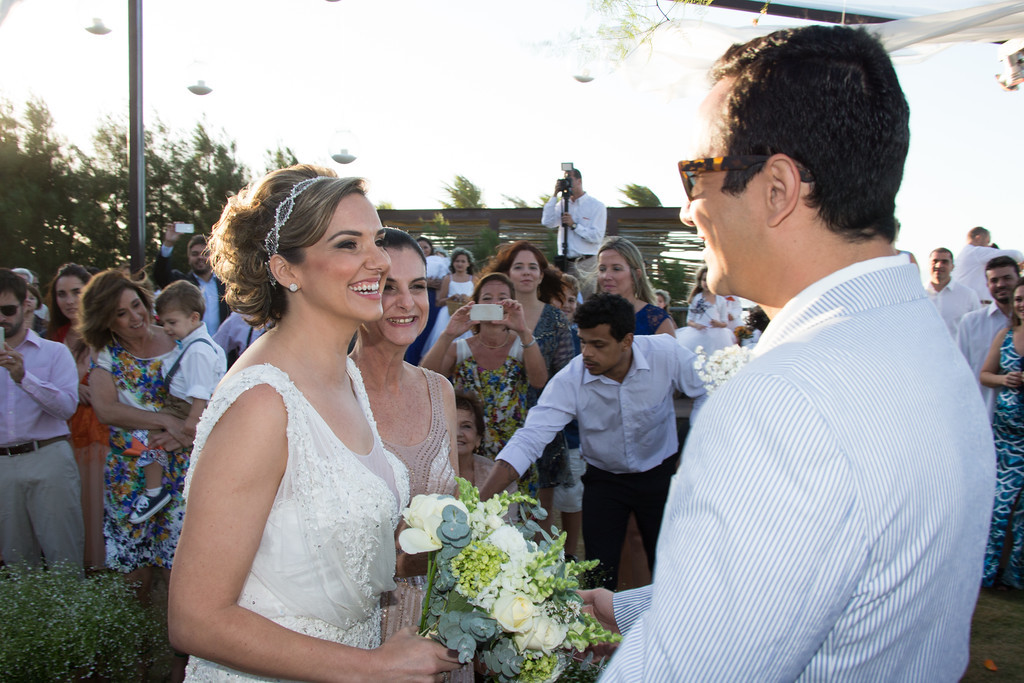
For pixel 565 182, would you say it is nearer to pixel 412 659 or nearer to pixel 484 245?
pixel 484 245

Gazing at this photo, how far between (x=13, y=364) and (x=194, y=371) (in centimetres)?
130

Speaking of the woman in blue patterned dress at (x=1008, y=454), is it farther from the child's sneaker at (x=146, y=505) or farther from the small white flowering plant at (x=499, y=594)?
Answer: the child's sneaker at (x=146, y=505)

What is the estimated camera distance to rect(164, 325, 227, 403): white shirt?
193 inches

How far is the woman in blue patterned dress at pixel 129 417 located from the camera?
15.8ft

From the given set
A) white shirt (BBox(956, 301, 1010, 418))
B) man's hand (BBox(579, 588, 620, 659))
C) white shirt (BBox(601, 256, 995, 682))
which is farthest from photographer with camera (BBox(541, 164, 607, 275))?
white shirt (BBox(601, 256, 995, 682))

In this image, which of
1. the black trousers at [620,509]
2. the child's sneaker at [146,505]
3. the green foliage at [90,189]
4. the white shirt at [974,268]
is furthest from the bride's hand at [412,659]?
the green foliage at [90,189]

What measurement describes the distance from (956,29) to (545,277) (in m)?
3.51

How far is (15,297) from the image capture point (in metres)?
5.30

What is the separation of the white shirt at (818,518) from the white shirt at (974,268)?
10012 mm

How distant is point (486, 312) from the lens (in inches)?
205

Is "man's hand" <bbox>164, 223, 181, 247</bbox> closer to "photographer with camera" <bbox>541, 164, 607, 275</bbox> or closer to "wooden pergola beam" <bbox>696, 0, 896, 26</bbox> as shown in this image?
"photographer with camera" <bbox>541, 164, 607, 275</bbox>

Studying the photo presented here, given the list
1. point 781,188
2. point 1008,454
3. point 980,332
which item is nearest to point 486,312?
point 781,188

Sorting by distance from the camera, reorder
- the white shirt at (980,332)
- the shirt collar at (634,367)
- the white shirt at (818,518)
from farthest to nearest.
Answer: the white shirt at (980,332)
the shirt collar at (634,367)
the white shirt at (818,518)

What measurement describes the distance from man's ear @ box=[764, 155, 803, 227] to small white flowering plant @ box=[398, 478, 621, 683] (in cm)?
97
